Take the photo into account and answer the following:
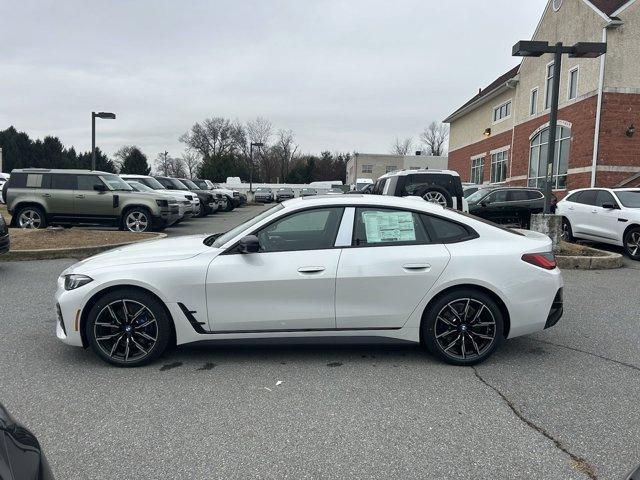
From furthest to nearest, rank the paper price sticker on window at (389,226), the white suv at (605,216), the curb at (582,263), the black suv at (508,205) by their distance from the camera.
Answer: the black suv at (508,205) < the white suv at (605,216) < the curb at (582,263) < the paper price sticker on window at (389,226)

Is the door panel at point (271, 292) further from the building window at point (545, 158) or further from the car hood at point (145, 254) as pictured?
the building window at point (545, 158)

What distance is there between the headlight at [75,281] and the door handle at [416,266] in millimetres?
2706

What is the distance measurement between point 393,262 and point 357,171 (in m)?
71.2

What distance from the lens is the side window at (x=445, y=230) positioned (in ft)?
14.3

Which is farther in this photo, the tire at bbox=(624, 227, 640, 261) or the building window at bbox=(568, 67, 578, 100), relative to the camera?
the building window at bbox=(568, 67, 578, 100)

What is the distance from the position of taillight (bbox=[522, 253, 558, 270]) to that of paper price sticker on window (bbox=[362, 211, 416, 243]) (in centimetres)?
102

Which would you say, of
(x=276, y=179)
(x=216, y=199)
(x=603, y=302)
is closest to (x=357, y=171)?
(x=276, y=179)

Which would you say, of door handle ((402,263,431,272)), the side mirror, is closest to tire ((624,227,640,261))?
door handle ((402,263,431,272))

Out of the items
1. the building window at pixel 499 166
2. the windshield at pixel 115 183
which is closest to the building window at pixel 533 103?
the building window at pixel 499 166

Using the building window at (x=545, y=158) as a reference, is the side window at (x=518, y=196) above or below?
below

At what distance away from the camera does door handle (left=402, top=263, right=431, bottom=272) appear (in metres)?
4.16

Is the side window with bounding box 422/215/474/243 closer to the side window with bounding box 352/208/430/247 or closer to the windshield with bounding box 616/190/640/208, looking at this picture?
the side window with bounding box 352/208/430/247

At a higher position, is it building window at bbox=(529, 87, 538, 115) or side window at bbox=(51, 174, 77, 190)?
building window at bbox=(529, 87, 538, 115)

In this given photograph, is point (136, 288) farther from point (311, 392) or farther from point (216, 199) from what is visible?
point (216, 199)
